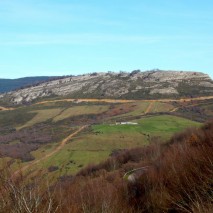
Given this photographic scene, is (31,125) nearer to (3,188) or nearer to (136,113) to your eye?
(136,113)

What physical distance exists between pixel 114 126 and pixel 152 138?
28.5m

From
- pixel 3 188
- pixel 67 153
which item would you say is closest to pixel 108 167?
pixel 67 153

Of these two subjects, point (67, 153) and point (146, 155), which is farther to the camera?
point (67, 153)

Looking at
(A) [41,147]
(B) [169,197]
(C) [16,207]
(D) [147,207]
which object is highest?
(C) [16,207]

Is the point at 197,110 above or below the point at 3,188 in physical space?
below

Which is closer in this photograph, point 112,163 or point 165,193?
point 165,193

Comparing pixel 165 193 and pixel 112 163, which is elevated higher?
pixel 165 193

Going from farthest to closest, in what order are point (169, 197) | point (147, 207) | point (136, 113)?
point (136, 113)
point (147, 207)
point (169, 197)

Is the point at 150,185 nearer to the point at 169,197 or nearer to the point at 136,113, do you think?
the point at 169,197

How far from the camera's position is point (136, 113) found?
179 meters

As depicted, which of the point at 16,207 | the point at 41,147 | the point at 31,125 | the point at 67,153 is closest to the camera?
the point at 16,207

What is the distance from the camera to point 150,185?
134 feet

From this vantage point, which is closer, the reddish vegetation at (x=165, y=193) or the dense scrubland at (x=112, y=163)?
the dense scrubland at (x=112, y=163)

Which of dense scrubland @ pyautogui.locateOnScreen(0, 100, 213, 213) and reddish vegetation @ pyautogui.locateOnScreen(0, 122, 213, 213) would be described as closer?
dense scrubland @ pyautogui.locateOnScreen(0, 100, 213, 213)
